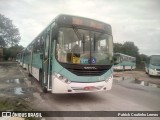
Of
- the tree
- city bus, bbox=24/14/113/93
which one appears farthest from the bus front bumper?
the tree

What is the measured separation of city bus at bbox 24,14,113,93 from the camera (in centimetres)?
809

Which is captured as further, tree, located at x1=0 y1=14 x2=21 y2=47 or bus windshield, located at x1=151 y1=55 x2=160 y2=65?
tree, located at x1=0 y1=14 x2=21 y2=47

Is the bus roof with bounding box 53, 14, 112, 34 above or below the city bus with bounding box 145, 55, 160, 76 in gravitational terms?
above

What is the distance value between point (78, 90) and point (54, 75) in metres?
1.11

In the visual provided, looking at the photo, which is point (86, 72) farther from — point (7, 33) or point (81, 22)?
point (7, 33)

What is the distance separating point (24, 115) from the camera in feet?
20.5

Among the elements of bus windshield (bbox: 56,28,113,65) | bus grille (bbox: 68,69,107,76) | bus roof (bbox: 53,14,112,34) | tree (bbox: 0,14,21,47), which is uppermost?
tree (bbox: 0,14,21,47)

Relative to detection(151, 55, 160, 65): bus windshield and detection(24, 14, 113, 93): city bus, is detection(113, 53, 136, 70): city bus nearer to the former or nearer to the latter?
detection(151, 55, 160, 65): bus windshield

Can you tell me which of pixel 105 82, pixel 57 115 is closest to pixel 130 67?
pixel 105 82

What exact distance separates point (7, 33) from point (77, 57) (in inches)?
3183

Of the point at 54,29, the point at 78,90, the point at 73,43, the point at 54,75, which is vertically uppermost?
the point at 54,29

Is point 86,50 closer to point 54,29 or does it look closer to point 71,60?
point 71,60

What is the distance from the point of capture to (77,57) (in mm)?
8250

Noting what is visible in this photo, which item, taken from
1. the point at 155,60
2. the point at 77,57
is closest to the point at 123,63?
the point at 155,60
